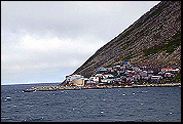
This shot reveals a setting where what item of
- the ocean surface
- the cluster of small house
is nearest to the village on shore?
the cluster of small house

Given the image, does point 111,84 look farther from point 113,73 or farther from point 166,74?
point 166,74

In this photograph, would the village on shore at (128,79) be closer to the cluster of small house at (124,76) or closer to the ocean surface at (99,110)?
the cluster of small house at (124,76)

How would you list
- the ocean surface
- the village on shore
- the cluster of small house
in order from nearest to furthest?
the ocean surface, the village on shore, the cluster of small house

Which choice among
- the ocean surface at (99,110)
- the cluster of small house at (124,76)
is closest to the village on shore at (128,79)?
the cluster of small house at (124,76)

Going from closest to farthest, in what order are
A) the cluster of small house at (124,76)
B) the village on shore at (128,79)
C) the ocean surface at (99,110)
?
the ocean surface at (99,110) → the village on shore at (128,79) → the cluster of small house at (124,76)

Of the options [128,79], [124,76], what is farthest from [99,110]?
[124,76]

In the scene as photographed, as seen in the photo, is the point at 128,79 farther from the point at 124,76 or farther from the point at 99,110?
the point at 99,110

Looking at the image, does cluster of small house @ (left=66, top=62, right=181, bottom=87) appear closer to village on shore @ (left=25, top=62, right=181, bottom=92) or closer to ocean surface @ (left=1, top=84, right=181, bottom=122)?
village on shore @ (left=25, top=62, right=181, bottom=92)
